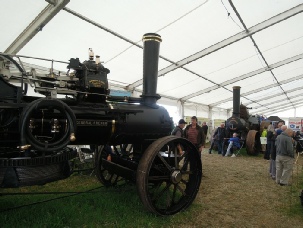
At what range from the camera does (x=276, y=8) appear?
685 centimetres

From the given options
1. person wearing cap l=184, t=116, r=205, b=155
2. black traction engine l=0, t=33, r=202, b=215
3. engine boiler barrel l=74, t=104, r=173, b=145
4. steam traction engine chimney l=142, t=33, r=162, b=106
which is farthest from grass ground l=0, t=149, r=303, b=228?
steam traction engine chimney l=142, t=33, r=162, b=106

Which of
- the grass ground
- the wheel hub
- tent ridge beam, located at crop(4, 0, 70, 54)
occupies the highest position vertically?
tent ridge beam, located at crop(4, 0, 70, 54)

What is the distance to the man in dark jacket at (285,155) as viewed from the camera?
5.12 metres

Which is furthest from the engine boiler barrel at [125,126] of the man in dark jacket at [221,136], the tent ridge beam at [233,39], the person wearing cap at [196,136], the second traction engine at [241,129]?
the second traction engine at [241,129]

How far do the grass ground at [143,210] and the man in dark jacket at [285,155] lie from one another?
276 millimetres

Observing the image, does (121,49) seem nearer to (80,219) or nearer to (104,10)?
(104,10)

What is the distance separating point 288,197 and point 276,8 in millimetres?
5442

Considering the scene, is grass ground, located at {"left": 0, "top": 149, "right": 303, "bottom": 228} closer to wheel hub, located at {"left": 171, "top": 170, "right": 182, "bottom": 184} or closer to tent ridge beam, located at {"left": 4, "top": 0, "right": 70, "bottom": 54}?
wheel hub, located at {"left": 171, "top": 170, "right": 182, "bottom": 184}

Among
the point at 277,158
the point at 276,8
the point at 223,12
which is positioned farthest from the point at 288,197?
the point at 276,8

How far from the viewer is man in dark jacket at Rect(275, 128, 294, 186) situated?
5117 mm

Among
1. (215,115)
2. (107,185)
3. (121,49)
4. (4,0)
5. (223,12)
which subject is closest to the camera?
(107,185)

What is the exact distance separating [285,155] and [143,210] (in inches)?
144

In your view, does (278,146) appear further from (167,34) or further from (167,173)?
(167,34)

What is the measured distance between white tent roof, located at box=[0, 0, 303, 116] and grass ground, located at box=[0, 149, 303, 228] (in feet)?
12.0
